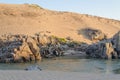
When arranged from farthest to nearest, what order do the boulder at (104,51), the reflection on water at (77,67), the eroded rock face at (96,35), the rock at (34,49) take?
the eroded rock face at (96,35) < the boulder at (104,51) < the rock at (34,49) < the reflection on water at (77,67)

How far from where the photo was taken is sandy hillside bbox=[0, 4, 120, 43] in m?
59.1

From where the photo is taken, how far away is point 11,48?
35531mm

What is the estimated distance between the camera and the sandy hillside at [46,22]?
59.1 m

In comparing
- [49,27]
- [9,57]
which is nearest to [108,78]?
[9,57]

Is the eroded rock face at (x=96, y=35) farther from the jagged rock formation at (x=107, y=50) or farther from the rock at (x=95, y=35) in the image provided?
the jagged rock formation at (x=107, y=50)

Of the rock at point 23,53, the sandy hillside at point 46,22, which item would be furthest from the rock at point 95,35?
the rock at point 23,53

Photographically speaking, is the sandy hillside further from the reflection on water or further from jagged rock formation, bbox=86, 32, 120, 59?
the reflection on water

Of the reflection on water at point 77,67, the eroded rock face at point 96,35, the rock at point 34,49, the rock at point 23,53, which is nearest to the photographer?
the reflection on water at point 77,67

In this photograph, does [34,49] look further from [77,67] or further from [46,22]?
[46,22]

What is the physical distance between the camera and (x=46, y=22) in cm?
6606

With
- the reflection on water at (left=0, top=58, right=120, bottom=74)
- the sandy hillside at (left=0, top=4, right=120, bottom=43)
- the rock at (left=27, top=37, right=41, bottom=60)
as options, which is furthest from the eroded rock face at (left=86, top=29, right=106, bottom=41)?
the reflection on water at (left=0, top=58, right=120, bottom=74)

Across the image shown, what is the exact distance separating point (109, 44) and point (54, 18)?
3133cm

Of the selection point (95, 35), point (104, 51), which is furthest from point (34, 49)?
point (95, 35)

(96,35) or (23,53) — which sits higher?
(96,35)
